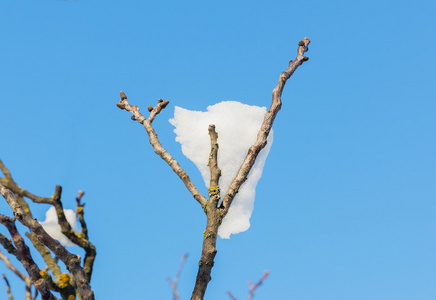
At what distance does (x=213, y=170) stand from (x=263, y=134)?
0.45m

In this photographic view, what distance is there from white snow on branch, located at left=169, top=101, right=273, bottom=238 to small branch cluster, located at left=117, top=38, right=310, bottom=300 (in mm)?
116

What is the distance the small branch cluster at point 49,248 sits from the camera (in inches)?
95.7

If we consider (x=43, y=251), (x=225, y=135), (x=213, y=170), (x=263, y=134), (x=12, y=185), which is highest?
(x=225, y=135)

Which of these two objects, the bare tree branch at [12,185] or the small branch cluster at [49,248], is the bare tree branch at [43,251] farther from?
the bare tree branch at [12,185]

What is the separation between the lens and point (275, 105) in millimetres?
3326

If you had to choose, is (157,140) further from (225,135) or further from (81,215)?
(81,215)

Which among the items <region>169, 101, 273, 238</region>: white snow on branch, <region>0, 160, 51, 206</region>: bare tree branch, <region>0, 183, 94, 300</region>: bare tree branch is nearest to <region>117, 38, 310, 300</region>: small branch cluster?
<region>169, 101, 273, 238</region>: white snow on branch

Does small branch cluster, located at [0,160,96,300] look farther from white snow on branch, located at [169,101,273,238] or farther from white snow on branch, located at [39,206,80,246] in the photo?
white snow on branch, located at [169,101,273,238]

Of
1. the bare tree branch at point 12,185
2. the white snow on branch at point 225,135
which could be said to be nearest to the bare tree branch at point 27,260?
the bare tree branch at point 12,185

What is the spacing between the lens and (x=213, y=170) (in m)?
3.19

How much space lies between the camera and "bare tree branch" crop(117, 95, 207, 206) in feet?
10.4

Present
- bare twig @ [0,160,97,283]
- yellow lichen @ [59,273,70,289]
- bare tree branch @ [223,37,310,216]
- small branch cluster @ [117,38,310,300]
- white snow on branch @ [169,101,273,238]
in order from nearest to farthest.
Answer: bare twig @ [0,160,97,283]
yellow lichen @ [59,273,70,289]
small branch cluster @ [117,38,310,300]
bare tree branch @ [223,37,310,216]
white snow on branch @ [169,101,273,238]

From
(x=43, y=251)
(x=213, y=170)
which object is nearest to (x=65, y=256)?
(x=43, y=251)

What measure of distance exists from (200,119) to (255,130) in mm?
433
